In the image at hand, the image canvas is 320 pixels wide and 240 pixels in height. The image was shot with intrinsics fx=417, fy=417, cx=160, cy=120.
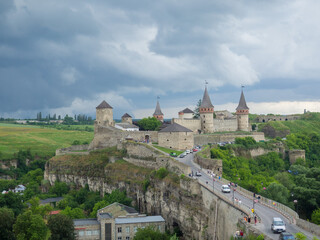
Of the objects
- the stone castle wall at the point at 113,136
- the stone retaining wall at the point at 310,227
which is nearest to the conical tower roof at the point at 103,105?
the stone castle wall at the point at 113,136

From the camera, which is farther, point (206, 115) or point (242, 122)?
point (242, 122)

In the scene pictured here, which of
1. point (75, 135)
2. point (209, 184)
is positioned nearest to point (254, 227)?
point (209, 184)

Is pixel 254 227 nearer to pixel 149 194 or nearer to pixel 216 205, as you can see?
pixel 216 205

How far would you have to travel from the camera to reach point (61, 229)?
54188mm

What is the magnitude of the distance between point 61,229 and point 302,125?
315 ft

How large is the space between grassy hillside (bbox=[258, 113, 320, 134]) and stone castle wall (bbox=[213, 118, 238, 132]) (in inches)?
616

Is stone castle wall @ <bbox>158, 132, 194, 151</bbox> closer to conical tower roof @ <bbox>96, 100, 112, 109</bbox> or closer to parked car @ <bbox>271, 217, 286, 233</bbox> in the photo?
conical tower roof @ <bbox>96, 100, 112, 109</bbox>

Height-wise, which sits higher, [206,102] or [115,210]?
[206,102]

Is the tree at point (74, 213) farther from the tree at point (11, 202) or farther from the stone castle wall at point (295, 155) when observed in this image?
the stone castle wall at point (295, 155)

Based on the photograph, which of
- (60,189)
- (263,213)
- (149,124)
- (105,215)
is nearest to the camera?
(263,213)

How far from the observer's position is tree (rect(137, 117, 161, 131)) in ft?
334

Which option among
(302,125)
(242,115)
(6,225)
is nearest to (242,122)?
(242,115)

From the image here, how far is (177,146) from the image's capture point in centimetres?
7825

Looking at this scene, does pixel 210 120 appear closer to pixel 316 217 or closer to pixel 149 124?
pixel 149 124
